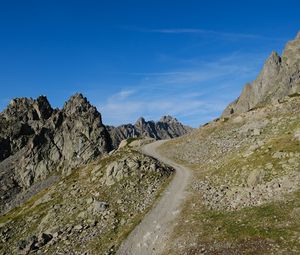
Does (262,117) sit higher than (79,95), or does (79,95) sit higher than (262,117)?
(79,95)

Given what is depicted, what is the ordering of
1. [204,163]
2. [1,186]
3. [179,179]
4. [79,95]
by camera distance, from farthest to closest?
[79,95]
[1,186]
[204,163]
[179,179]

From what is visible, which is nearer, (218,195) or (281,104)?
(218,195)

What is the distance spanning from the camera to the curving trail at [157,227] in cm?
3412

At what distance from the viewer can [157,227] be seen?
37750 millimetres

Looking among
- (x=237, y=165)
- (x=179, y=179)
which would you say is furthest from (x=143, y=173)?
(x=237, y=165)

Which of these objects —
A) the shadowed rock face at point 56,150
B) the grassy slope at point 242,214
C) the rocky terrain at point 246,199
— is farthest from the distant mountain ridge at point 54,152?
the rocky terrain at point 246,199

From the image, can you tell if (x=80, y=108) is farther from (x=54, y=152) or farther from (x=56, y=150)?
(x=54, y=152)

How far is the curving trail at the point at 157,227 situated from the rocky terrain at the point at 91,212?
125 cm

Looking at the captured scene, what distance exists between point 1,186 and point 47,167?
20903mm

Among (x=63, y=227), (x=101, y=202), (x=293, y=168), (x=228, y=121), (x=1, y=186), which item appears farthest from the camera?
(x=1, y=186)

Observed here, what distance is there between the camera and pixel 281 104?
79.9 m

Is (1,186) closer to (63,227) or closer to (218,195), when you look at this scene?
(63,227)

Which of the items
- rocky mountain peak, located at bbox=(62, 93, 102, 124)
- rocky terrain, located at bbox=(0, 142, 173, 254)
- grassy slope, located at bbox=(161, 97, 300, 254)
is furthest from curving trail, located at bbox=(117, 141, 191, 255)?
rocky mountain peak, located at bbox=(62, 93, 102, 124)

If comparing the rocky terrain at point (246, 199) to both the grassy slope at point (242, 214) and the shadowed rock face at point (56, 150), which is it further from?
the shadowed rock face at point (56, 150)
